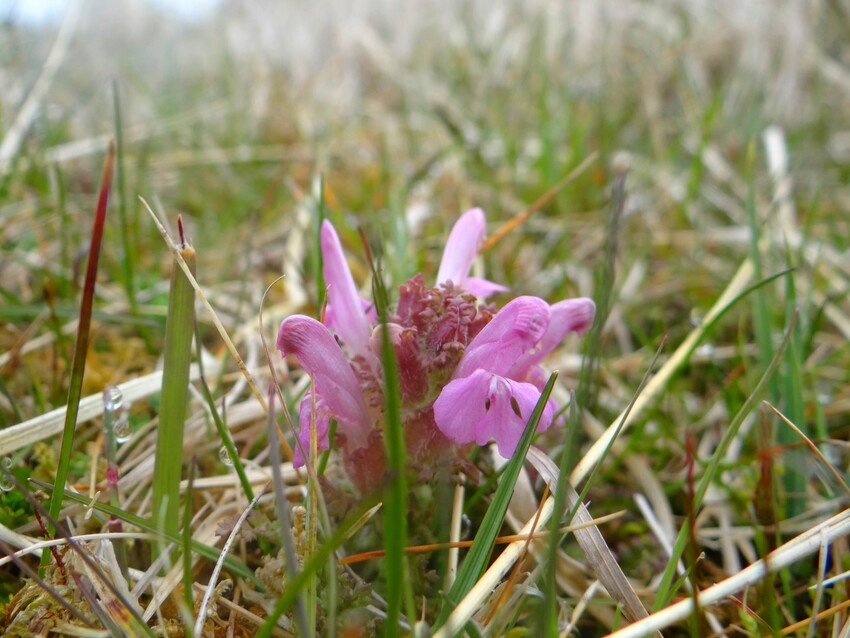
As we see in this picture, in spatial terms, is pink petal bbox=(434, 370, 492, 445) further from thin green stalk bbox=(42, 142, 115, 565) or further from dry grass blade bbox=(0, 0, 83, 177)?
dry grass blade bbox=(0, 0, 83, 177)

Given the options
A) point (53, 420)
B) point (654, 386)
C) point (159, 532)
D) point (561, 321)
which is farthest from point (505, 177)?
point (159, 532)

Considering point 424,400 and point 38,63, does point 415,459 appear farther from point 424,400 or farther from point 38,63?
point 38,63

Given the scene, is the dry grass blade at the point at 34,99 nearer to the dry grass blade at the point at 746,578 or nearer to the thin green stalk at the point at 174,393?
the thin green stalk at the point at 174,393

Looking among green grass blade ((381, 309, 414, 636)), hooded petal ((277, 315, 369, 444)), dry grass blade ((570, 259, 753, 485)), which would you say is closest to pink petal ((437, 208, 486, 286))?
hooded petal ((277, 315, 369, 444))

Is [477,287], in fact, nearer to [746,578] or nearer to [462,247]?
[462,247]

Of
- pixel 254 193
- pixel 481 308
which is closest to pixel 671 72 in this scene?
pixel 254 193
